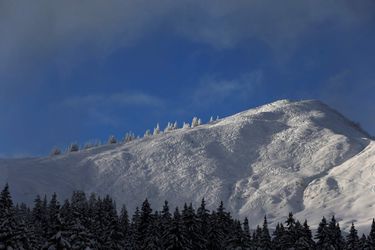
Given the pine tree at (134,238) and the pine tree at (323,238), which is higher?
the pine tree at (134,238)

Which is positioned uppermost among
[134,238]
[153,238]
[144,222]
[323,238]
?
[144,222]

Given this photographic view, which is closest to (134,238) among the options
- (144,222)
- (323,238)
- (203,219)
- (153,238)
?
(144,222)

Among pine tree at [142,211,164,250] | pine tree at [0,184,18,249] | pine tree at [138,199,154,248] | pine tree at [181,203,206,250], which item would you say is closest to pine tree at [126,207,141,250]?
pine tree at [138,199,154,248]

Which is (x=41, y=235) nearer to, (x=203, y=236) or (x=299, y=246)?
(x=203, y=236)

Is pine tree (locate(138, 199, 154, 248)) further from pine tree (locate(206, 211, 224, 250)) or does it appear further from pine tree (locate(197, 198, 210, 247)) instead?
pine tree (locate(206, 211, 224, 250))

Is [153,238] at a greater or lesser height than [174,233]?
greater

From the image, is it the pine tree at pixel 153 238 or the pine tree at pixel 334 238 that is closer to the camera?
the pine tree at pixel 153 238

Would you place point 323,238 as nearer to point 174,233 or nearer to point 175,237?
point 174,233

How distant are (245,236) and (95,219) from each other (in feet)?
76.4

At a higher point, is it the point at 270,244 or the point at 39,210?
the point at 39,210

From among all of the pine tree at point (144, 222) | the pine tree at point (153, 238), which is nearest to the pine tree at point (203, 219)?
the pine tree at point (153, 238)

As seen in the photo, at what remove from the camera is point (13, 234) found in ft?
215

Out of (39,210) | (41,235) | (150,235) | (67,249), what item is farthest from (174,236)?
(39,210)

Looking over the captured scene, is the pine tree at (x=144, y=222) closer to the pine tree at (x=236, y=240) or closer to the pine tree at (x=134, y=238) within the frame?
the pine tree at (x=134, y=238)
